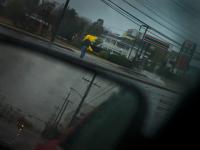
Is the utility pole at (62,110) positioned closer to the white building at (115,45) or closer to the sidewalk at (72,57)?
the sidewalk at (72,57)

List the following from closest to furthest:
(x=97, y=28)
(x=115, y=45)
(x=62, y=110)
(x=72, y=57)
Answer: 1. (x=62, y=110)
2. (x=72, y=57)
3. (x=115, y=45)
4. (x=97, y=28)

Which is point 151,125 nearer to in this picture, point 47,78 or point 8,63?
point 47,78

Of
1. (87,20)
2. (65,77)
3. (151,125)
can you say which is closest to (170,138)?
(151,125)

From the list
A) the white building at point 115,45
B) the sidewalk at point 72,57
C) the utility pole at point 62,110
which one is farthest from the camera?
the white building at point 115,45

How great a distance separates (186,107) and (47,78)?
0.53m

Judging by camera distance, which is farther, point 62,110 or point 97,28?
point 97,28

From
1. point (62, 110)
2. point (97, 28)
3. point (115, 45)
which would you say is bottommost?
point (62, 110)

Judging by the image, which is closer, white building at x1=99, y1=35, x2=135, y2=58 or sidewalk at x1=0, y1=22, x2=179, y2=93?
sidewalk at x1=0, y1=22, x2=179, y2=93

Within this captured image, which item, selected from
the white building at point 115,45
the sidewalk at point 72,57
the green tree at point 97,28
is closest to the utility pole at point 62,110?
the sidewalk at point 72,57

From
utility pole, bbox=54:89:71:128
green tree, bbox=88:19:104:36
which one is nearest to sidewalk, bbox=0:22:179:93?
utility pole, bbox=54:89:71:128

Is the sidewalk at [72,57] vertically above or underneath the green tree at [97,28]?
underneath

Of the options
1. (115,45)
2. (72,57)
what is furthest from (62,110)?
(115,45)

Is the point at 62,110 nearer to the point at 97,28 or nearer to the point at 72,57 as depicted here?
the point at 72,57

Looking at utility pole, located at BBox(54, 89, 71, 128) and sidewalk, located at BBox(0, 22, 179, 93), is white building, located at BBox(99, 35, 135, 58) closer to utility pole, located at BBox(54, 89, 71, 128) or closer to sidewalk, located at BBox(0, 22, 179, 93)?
sidewalk, located at BBox(0, 22, 179, 93)
